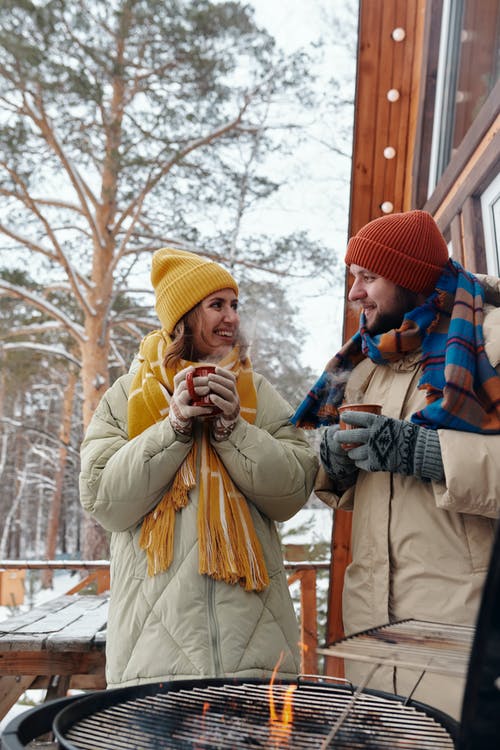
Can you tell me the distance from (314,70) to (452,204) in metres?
7.50

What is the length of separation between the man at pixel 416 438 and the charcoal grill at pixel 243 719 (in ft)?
1.00

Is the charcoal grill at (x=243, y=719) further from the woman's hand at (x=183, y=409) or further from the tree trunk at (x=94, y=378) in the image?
the tree trunk at (x=94, y=378)

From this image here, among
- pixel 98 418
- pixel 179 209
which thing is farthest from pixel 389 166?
pixel 179 209

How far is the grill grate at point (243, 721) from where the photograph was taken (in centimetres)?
107

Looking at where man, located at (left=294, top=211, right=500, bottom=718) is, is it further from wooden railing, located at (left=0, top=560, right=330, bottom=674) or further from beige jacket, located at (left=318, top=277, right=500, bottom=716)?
wooden railing, located at (left=0, top=560, right=330, bottom=674)

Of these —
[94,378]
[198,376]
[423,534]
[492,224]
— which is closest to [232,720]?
[423,534]

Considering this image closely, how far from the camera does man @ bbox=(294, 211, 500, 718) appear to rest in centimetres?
145

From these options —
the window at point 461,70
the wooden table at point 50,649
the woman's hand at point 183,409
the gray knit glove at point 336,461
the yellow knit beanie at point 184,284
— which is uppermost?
the window at point 461,70

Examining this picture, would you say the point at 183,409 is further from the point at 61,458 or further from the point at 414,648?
the point at 61,458

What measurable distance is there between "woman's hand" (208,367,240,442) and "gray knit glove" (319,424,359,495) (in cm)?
23

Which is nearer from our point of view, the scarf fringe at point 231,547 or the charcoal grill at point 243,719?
the charcoal grill at point 243,719

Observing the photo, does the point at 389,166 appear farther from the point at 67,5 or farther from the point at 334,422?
the point at 67,5

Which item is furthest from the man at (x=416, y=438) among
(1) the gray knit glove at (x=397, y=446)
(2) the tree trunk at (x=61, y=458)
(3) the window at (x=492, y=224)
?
(2) the tree trunk at (x=61, y=458)

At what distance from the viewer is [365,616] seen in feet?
5.25
